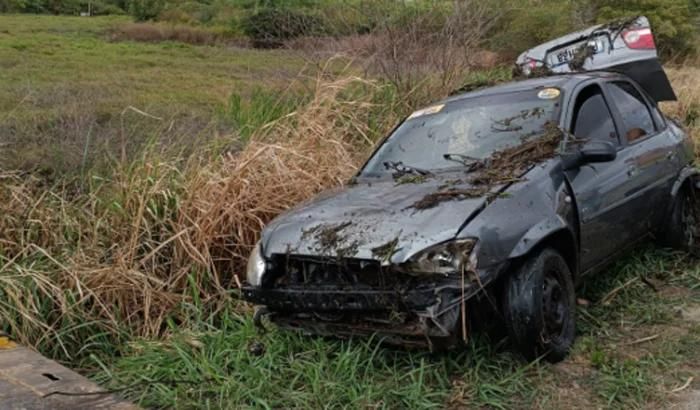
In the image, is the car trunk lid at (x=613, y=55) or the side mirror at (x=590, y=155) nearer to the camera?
the side mirror at (x=590, y=155)

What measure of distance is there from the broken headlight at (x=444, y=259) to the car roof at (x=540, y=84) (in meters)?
1.91

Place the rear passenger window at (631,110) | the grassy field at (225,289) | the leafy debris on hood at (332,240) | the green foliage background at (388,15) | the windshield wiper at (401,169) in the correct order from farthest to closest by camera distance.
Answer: the green foliage background at (388,15)
the rear passenger window at (631,110)
the windshield wiper at (401,169)
the grassy field at (225,289)
the leafy debris on hood at (332,240)

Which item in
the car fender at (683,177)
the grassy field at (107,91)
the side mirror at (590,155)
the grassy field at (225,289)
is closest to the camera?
the grassy field at (225,289)

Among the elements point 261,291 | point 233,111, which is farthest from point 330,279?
point 233,111

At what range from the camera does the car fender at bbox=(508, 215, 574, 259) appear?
3.79m

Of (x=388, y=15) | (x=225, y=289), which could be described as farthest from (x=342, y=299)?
(x=388, y=15)

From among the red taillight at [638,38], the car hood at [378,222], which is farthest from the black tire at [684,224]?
A: the red taillight at [638,38]

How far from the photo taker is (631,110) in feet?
18.1

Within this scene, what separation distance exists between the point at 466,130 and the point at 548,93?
0.61 metres

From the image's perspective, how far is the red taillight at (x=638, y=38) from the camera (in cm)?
787

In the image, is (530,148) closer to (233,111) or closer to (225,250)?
(225,250)

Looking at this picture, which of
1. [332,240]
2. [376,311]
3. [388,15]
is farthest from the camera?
[388,15]

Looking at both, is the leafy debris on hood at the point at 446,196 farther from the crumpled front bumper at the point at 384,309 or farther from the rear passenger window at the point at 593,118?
the rear passenger window at the point at 593,118

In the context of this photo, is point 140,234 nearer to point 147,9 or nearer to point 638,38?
point 638,38
